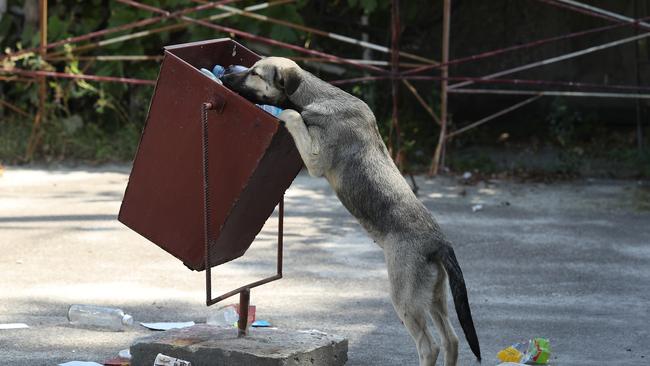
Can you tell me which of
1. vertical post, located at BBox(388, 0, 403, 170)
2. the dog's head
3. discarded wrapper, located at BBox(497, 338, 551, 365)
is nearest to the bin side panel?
the dog's head

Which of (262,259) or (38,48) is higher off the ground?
(38,48)

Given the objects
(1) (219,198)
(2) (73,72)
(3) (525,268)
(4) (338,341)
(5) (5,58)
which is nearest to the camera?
(1) (219,198)

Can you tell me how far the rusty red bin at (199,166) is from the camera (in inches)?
185

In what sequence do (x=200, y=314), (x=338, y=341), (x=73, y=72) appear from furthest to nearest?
(x=73, y=72), (x=200, y=314), (x=338, y=341)

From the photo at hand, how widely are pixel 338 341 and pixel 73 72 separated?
7141mm

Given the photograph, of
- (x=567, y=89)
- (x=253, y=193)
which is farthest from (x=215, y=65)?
(x=567, y=89)

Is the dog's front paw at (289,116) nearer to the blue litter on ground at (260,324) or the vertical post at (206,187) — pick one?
the vertical post at (206,187)

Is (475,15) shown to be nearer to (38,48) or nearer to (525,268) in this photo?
(38,48)

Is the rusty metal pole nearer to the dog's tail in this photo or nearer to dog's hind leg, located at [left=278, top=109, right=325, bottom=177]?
dog's hind leg, located at [left=278, top=109, right=325, bottom=177]

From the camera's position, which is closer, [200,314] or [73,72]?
[200,314]

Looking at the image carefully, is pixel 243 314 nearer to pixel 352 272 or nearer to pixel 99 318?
pixel 99 318

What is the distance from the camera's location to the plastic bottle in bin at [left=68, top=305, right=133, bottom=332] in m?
5.91

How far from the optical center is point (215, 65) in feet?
17.3

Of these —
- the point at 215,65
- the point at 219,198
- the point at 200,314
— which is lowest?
the point at 200,314
